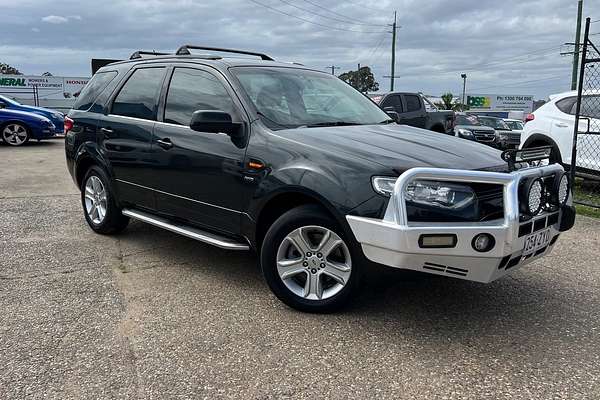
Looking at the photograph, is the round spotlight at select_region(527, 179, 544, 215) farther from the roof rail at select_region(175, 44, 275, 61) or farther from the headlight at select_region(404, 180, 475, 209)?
the roof rail at select_region(175, 44, 275, 61)

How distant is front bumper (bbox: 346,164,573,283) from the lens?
3.07 metres

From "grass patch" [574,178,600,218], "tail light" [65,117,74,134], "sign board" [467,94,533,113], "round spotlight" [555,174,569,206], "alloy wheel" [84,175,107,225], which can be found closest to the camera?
"round spotlight" [555,174,569,206]

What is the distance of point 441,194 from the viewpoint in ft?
10.4

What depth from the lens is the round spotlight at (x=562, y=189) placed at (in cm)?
361

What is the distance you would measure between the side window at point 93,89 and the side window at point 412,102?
900 cm

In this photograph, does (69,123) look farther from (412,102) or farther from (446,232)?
(412,102)

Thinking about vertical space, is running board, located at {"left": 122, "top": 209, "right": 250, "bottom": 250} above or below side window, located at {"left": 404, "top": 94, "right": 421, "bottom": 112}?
below

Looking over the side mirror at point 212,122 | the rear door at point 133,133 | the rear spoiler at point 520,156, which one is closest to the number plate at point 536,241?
the rear spoiler at point 520,156

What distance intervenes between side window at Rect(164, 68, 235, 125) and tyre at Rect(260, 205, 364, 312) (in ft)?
3.63

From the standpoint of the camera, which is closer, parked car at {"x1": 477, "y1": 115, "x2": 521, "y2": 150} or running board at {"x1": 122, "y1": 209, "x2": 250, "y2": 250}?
running board at {"x1": 122, "y1": 209, "x2": 250, "y2": 250}

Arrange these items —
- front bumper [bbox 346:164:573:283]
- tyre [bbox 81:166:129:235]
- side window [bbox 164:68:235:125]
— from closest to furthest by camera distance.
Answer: front bumper [bbox 346:164:573:283] < side window [bbox 164:68:235:125] < tyre [bbox 81:166:129:235]

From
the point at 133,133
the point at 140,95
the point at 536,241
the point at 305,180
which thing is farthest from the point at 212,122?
the point at 536,241

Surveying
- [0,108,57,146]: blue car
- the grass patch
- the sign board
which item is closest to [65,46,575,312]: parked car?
the grass patch

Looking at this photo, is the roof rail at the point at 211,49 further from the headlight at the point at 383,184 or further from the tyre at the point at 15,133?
the tyre at the point at 15,133
